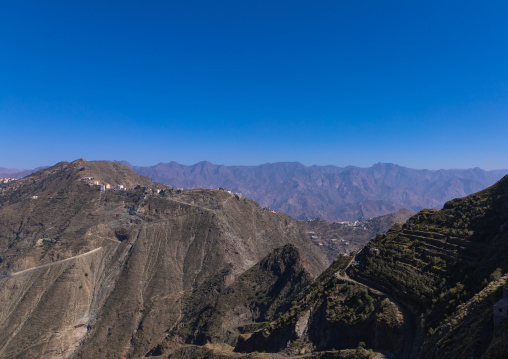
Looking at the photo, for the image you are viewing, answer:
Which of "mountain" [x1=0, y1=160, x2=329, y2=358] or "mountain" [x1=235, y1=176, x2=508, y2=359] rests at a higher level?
"mountain" [x1=235, y1=176, x2=508, y2=359]

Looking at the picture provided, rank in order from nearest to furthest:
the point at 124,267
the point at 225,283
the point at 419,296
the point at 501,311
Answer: the point at 501,311, the point at 419,296, the point at 225,283, the point at 124,267

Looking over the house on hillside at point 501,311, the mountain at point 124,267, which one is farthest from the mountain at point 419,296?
the mountain at point 124,267

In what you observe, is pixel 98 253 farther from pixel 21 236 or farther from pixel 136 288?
pixel 21 236

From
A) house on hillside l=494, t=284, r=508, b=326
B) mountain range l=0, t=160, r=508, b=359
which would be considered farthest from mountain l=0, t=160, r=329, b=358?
house on hillside l=494, t=284, r=508, b=326

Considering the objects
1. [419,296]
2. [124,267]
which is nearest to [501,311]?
[419,296]

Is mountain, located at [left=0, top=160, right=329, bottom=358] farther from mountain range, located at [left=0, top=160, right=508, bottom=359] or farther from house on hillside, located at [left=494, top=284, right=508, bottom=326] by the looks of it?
house on hillside, located at [left=494, top=284, right=508, bottom=326]

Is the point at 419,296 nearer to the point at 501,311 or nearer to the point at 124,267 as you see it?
the point at 501,311
